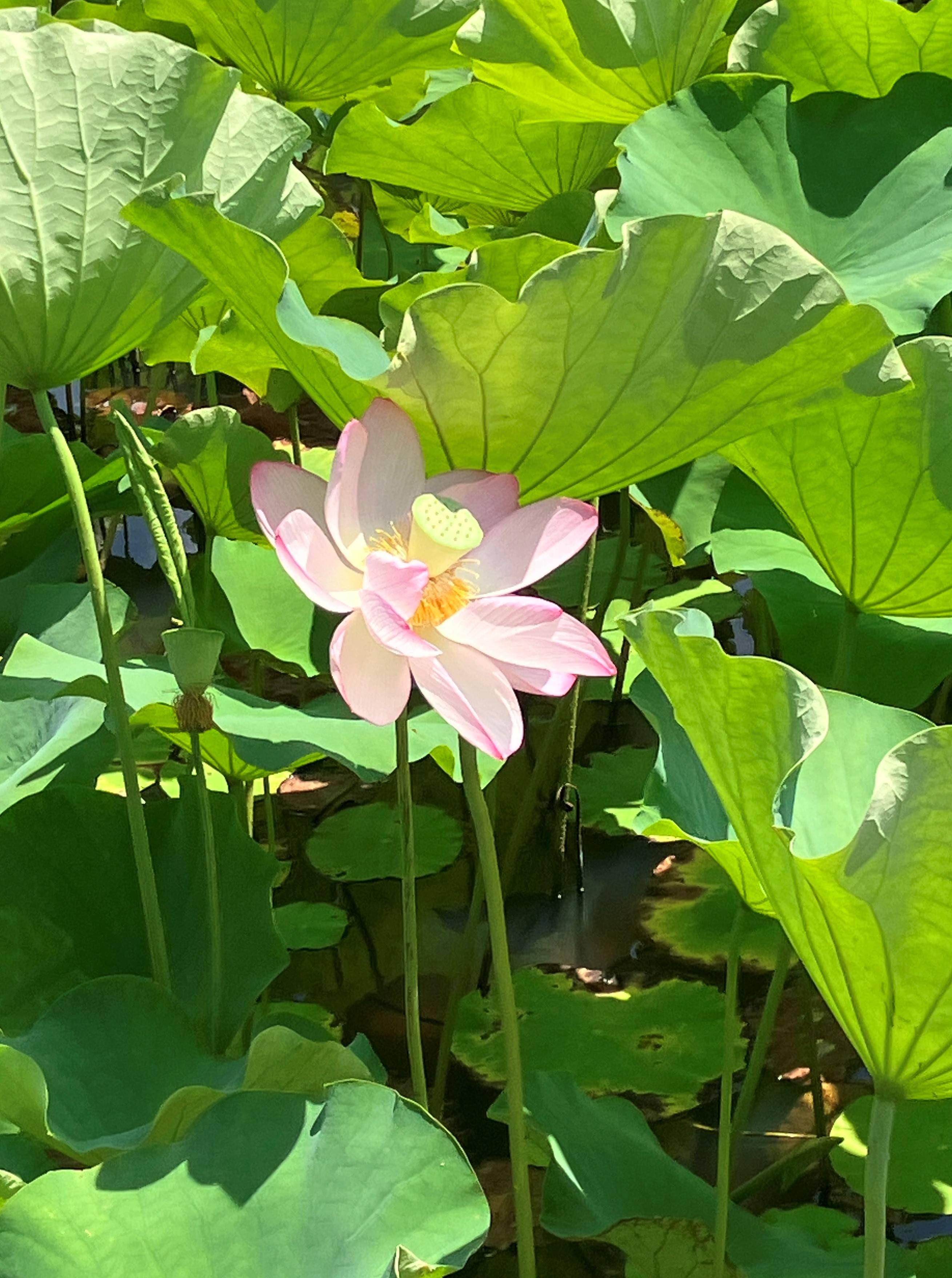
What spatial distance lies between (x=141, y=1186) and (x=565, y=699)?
39.3 inches

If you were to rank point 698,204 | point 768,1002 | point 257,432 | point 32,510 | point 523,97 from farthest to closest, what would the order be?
1. point 32,510
2. point 523,97
3. point 257,432
4. point 698,204
5. point 768,1002

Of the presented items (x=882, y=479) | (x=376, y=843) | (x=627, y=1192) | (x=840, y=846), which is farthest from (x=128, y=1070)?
(x=376, y=843)

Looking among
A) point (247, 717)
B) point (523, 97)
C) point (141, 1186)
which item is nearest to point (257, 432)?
point (247, 717)

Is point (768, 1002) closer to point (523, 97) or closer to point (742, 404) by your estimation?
point (742, 404)

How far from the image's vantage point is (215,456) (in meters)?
1.28

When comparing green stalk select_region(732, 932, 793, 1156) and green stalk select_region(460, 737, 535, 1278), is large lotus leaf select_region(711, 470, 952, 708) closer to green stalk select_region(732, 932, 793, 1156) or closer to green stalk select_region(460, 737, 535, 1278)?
green stalk select_region(732, 932, 793, 1156)

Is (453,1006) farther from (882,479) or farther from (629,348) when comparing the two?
(629,348)

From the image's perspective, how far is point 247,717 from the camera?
1008 millimetres

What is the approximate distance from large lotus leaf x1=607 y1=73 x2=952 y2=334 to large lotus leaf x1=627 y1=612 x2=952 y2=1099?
60 cm

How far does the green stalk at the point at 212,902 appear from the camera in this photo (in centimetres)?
87

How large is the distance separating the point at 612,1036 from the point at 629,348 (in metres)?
0.78

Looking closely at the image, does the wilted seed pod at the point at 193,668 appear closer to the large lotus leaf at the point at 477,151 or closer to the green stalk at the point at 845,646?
the green stalk at the point at 845,646

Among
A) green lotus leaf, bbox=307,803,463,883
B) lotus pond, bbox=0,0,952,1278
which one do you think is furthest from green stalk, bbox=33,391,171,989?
green lotus leaf, bbox=307,803,463,883

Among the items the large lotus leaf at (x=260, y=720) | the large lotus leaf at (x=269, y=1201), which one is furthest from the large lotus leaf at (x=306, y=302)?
the large lotus leaf at (x=269, y=1201)
